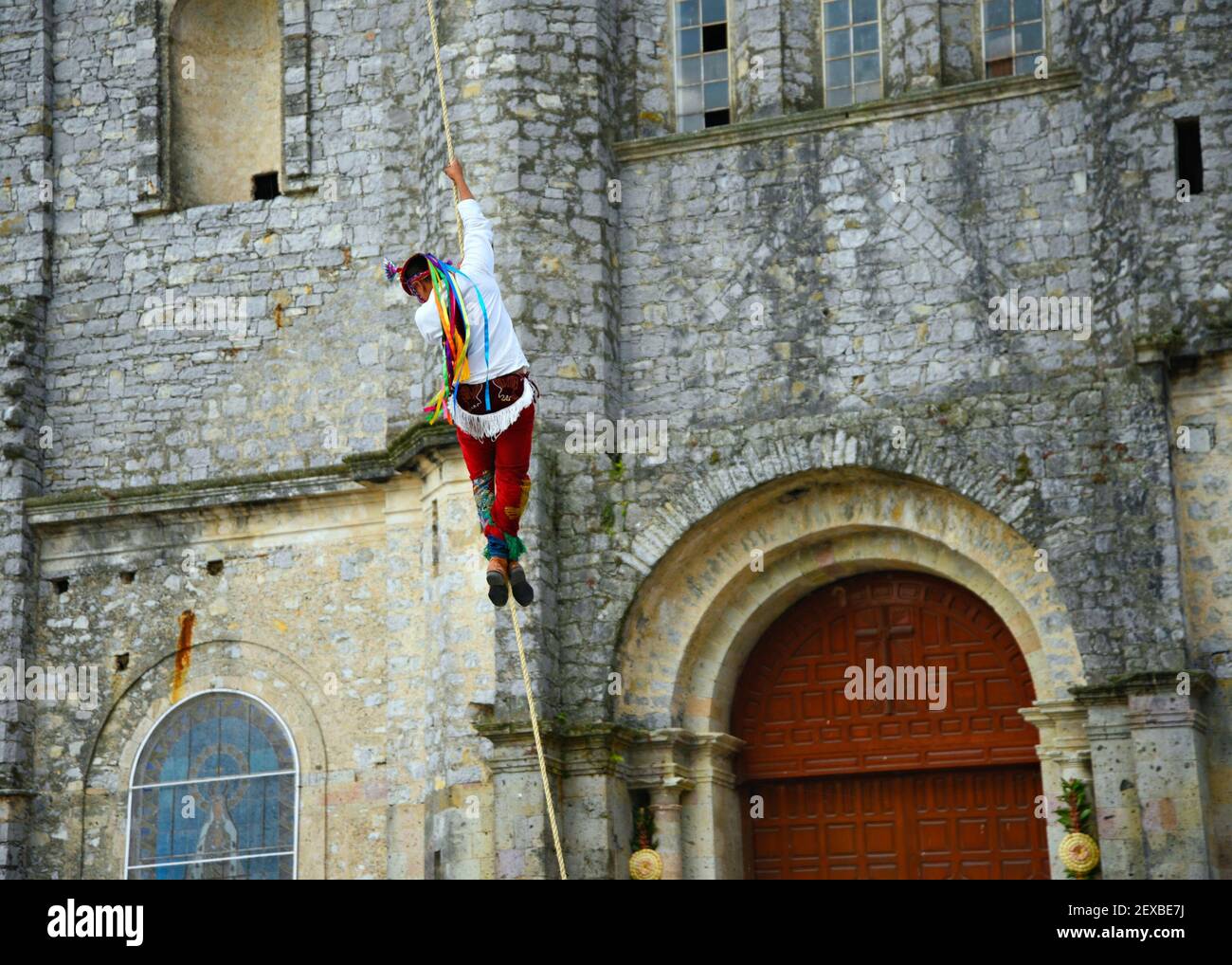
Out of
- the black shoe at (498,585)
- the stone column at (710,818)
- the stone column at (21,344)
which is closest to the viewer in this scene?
the black shoe at (498,585)

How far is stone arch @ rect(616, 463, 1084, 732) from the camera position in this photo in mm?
15398

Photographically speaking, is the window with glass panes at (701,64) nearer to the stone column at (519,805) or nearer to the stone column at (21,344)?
the stone column at (519,805)

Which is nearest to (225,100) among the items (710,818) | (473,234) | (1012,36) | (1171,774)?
(1012,36)

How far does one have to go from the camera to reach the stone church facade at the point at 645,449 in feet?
48.7

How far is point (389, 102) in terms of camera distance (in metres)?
17.6

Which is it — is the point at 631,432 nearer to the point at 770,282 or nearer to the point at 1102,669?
the point at 770,282

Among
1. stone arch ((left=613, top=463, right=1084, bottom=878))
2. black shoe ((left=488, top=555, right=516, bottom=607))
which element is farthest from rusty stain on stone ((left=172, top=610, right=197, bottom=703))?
black shoe ((left=488, top=555, right=516, bottom=607))

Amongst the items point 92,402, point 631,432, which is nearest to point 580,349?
point 631,432

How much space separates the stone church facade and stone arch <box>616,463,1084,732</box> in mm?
28

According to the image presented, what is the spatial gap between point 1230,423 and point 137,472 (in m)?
7.94

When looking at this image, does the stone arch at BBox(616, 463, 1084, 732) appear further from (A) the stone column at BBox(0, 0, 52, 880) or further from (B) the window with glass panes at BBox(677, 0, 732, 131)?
(A) the stone column at BBox(0, 0, 52, 880)

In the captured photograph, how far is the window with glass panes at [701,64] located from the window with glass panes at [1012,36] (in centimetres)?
187

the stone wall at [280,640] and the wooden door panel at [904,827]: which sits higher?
the stone wall at [280,640]

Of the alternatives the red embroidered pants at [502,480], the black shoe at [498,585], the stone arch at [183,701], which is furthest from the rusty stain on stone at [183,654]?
the black shoe at [498,585]
